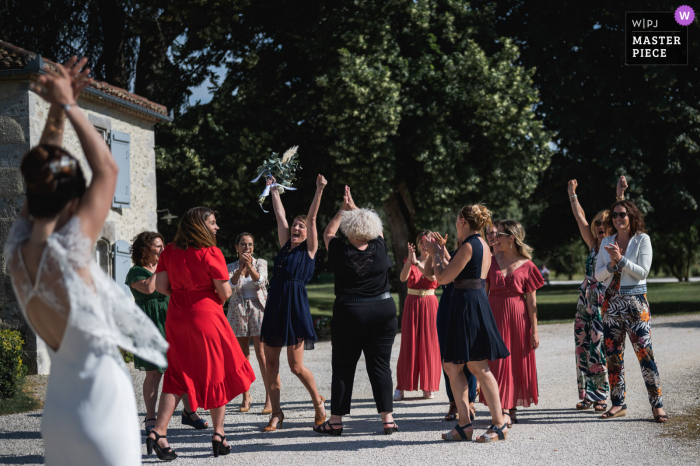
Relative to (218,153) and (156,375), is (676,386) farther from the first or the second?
(218,153)

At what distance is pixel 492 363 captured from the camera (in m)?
6.75

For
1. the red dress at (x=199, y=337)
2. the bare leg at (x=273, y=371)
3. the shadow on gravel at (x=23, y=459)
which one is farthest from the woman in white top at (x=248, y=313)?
the shadow on gravel at (x=23, y=459)

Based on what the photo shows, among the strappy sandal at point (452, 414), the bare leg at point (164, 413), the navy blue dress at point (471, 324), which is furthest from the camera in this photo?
the strappy sandal at point (452, 414)

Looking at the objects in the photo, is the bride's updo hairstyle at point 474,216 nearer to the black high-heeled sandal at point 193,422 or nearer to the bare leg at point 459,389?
the bare leg at point 459,389

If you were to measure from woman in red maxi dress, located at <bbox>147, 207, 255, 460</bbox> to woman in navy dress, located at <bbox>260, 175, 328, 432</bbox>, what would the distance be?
1055 millimetres

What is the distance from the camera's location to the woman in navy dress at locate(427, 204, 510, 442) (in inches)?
230

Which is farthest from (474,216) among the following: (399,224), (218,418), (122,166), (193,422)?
(399,224)

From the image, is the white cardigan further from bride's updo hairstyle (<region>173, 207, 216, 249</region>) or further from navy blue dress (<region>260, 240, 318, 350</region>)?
bride's updo hairstyle (<region>173, 207, 216, 249</region>)

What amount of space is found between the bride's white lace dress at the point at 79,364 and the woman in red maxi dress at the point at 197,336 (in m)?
2.75

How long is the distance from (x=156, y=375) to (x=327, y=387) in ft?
12.0

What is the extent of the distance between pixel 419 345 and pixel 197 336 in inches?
138

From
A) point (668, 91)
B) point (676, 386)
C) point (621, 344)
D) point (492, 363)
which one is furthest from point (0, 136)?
point (668, 91)

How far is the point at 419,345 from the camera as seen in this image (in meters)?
8.13

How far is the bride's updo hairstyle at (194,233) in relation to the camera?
546 centimetres
